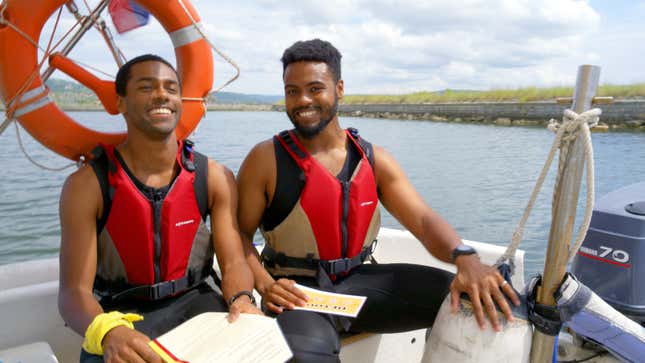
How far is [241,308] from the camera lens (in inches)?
63.8

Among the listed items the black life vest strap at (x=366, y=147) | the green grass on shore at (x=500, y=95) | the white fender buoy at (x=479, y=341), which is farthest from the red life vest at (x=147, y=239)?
the green grass on shore at (x=500, y=95)

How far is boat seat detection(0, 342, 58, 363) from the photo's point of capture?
5.30ft

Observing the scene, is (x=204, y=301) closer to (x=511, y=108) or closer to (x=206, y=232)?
(x=206, y=232)

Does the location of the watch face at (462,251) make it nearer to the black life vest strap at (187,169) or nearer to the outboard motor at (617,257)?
the outboard motor at (617,257)

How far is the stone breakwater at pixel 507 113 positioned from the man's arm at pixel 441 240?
13.6 meters

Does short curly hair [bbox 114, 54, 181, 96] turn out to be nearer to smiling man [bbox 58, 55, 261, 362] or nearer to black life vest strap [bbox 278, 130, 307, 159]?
smiling man [bbox 58, 55, 261, 362]

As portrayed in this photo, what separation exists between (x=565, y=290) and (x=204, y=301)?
1212 millimetres

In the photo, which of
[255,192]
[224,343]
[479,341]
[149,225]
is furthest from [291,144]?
[479,341]

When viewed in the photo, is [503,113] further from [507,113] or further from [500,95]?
[500,95]

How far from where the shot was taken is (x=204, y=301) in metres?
1.80

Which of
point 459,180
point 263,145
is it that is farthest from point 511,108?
point 263,145

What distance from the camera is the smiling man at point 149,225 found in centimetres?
163

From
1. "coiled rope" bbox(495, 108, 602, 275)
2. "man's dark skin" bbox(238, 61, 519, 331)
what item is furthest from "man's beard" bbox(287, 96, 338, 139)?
"coiled rope" bbox(495, 108, 602, 275)

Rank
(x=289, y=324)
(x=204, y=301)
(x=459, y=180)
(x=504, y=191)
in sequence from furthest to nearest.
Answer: (x=459, y=180) < (x=504, y=191) < (x=204, y=301) < (x=289, y=324)
